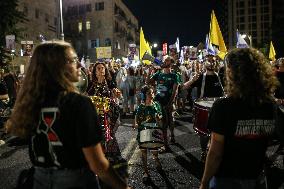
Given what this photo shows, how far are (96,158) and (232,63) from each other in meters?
1.23

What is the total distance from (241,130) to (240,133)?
0.02 m

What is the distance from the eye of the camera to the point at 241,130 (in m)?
2.77

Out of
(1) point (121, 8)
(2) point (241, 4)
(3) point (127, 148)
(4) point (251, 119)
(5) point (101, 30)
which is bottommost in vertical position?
(3) point (127, 148)

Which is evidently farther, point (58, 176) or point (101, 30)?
point (101, 30)

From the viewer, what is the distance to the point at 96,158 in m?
2.41

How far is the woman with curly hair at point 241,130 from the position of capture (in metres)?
2.76

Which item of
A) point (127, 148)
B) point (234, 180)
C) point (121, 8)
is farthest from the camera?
point (121, 8)

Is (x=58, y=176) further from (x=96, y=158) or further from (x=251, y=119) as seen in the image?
(x=251, y=119)

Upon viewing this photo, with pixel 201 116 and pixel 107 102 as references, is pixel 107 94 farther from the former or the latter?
pixel 201 116

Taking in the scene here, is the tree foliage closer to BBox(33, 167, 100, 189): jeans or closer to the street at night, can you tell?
the street at night

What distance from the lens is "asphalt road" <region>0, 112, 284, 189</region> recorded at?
6.27 meters

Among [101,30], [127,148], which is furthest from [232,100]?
[101,30]

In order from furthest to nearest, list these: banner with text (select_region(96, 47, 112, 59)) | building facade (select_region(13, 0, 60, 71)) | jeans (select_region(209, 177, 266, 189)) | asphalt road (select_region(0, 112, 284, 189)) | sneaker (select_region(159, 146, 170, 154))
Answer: building facade (select_region(13, 0, 60, 71))
banner with text (select_region(96, 47, 112, 59))
sneaker (select_region(159, 146, 170, 154))
asphalt road (select_region(0, 112, 284, 189))
jeans (select_region(209, 177, 266, 189))

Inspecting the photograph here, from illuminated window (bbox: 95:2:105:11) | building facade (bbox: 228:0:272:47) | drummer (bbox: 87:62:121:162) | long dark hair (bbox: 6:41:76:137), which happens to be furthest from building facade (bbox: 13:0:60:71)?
building facade (bbox: 228:0:272:47)
